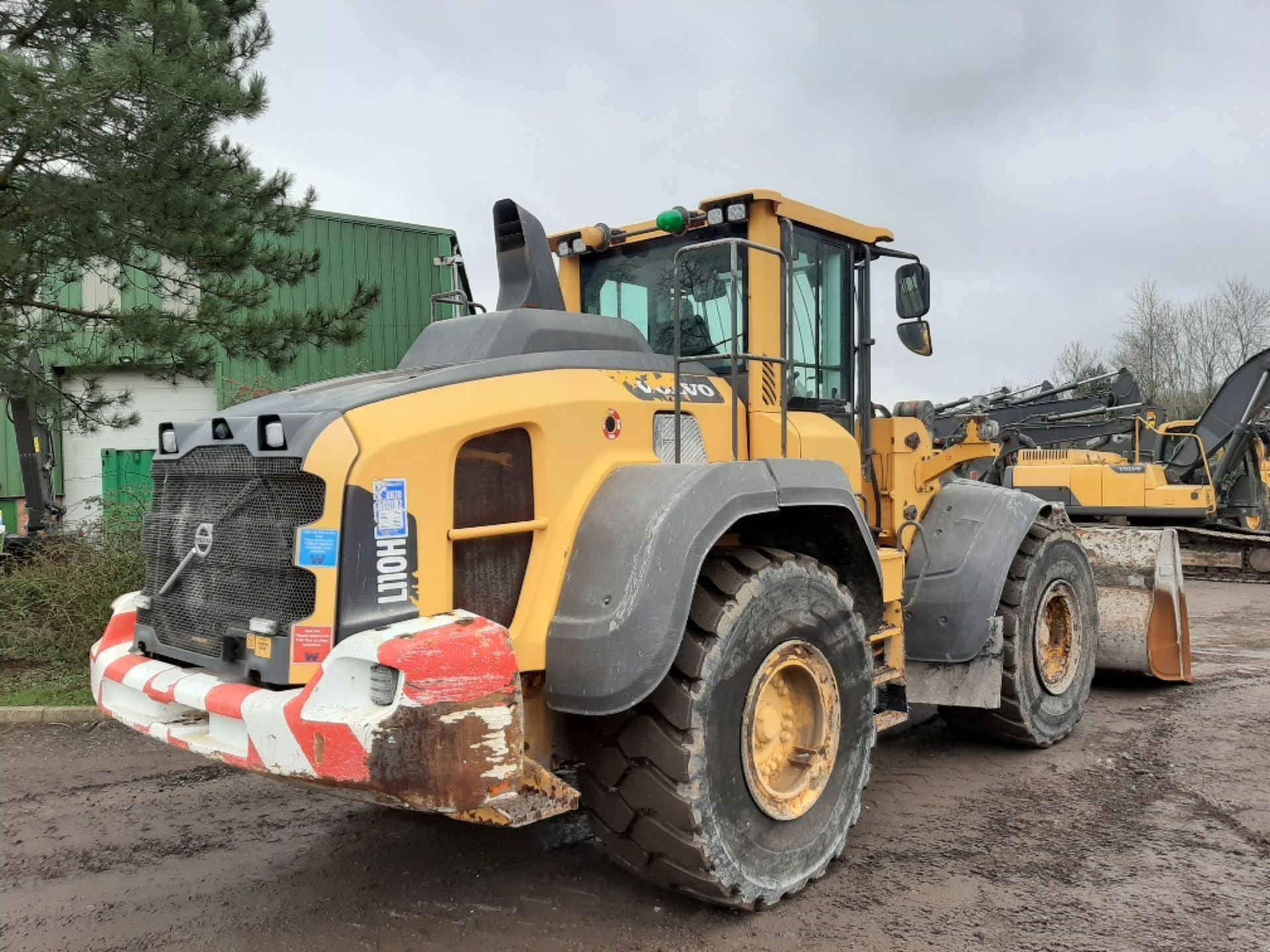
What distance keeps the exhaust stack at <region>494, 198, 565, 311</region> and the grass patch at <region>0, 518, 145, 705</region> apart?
4.83m

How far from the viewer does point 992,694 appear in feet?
16.9

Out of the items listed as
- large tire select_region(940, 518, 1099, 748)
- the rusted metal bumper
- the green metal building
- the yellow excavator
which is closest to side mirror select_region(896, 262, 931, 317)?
large tire select_region(940, 518, 1099, 748)

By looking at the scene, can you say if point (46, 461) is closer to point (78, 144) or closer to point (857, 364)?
point (78, 144)

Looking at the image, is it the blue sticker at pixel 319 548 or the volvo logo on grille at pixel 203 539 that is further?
the volvo logo on grille at pixel 203 539

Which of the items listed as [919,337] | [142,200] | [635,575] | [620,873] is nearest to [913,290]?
[919,337]

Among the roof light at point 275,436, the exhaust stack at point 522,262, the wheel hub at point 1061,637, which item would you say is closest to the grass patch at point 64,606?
the exhaust stack at point 522,262

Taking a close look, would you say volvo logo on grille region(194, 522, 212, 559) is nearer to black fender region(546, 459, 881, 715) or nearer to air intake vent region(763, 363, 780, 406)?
black fender region(546, 459, 881, 715)

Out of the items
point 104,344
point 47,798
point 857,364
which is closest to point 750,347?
point 857,364

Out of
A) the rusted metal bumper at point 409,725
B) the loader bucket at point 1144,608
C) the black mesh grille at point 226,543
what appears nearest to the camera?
the rusted metal bumper at point 409,725

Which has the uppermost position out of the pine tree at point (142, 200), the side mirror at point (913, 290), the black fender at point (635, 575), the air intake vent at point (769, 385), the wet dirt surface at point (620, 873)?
the pine tree at point (142, 200)

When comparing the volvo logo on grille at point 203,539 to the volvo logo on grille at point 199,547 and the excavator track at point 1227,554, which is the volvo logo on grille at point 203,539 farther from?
the excavator track at point 1227,554

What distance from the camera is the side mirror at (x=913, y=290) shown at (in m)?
4.96

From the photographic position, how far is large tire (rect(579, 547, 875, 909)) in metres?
3.33

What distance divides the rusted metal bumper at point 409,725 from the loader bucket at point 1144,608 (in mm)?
5255
